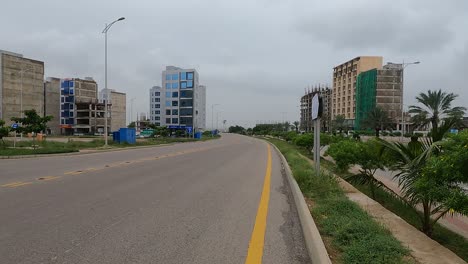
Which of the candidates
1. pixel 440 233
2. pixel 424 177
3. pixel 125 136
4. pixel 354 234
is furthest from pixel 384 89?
pixel 354 234

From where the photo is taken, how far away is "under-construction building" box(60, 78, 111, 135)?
12731 centimetres

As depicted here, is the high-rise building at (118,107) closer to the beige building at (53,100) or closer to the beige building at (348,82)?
the beige building at (53,100)

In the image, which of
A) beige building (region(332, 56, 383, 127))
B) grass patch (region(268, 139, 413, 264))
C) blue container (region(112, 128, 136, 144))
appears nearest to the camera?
grass patch (region(268, 139, 413, 264))

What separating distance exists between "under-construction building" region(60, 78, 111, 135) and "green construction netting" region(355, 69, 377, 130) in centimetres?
8897

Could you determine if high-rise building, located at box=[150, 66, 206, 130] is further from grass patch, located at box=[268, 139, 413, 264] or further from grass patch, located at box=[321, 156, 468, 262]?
grass patch, located at box=[268, 139, 413, 264]

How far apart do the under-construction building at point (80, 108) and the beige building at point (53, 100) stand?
1454mm

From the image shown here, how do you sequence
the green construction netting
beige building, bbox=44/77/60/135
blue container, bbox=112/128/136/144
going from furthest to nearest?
1. beige building, bbox=44/77/60/135
2. the green construction netting
3. blue container, bbox=112/128/136/144

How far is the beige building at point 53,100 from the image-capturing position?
132 m

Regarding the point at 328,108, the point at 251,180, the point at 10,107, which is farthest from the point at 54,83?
the point at 251,180

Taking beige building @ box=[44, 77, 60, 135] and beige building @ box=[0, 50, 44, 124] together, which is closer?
beige building @ box=[0, 50, 44, 124]

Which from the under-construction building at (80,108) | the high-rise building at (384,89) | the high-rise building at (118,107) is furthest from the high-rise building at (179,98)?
the high-rise building at (384,89)

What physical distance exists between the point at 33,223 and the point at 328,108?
548 ft

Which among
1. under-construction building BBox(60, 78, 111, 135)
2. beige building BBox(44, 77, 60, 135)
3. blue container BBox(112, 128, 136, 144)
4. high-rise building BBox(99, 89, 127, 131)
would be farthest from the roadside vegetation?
high-rise building BBox(99, 89, 127, 131)

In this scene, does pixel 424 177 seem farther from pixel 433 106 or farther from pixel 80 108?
pixel 80 108
